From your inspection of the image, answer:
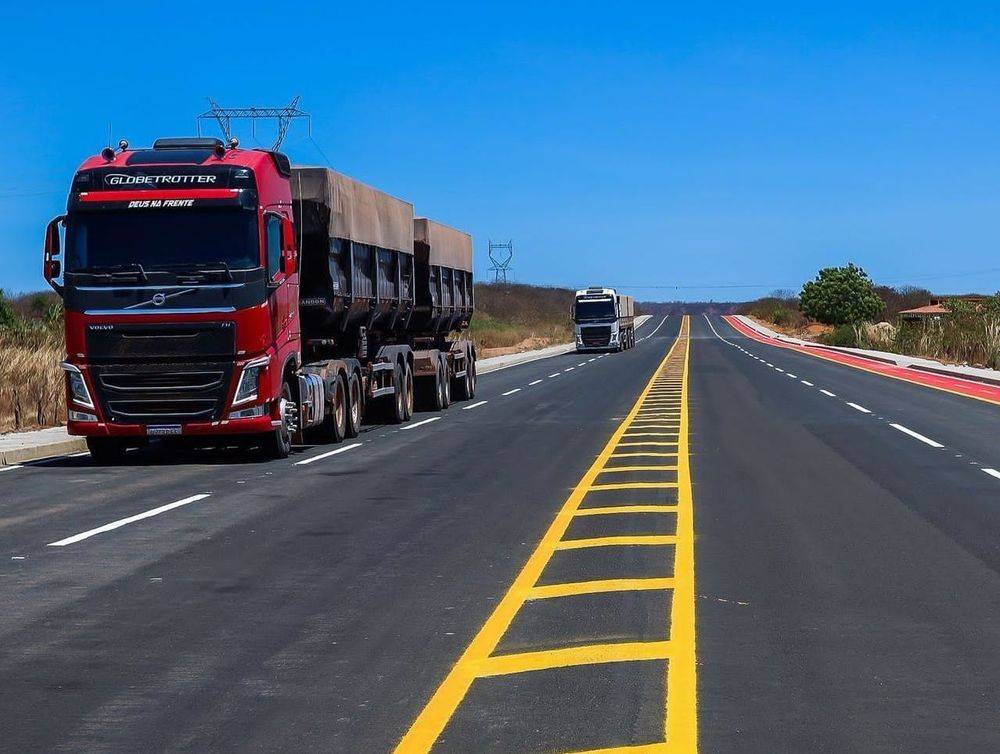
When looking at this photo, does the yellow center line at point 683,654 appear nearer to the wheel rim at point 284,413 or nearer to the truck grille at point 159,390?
the wheel rim at point 284,413

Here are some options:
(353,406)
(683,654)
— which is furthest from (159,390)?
(683,654)

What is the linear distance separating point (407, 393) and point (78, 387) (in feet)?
30.6

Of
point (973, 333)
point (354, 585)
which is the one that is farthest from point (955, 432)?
point (973, 333)

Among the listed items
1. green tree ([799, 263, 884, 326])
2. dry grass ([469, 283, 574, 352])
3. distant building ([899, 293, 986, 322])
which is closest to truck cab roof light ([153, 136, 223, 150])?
distant building ([899, 293, 986, 322])

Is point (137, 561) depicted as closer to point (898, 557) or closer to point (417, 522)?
point (417, 522)

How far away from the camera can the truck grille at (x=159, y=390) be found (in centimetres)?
1697

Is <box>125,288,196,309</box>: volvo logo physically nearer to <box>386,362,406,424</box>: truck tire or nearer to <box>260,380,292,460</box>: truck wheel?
<box>260,380,292,460</box>: truck wheel

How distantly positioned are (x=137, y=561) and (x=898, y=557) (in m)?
5.53

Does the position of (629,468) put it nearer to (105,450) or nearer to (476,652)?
(105,450)

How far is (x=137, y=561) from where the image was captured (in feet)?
33.0

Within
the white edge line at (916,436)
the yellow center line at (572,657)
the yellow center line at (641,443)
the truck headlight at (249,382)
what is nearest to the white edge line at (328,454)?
the truck headlight at (249,382)

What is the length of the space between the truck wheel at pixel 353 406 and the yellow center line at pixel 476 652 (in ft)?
29.5

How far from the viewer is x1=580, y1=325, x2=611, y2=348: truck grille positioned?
241ft

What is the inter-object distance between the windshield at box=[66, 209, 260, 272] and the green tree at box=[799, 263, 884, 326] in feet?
406
